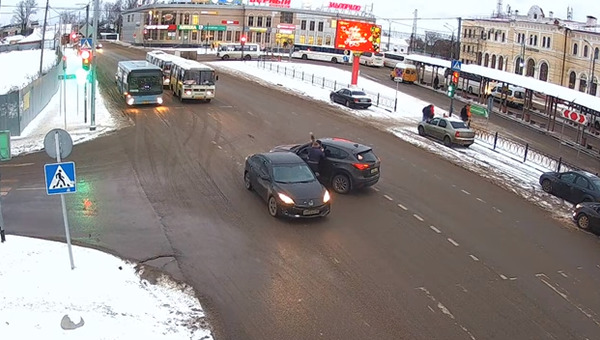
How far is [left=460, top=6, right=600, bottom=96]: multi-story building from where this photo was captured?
6444 centimetres

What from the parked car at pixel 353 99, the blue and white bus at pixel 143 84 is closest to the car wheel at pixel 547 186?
the parked car at pixel 353 99

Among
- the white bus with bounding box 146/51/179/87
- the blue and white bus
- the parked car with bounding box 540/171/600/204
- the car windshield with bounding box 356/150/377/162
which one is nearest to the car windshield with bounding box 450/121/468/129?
the parked car with bounding box 540/171/600/204

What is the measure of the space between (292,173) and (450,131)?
15.3m

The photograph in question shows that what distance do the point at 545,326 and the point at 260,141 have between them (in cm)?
1763

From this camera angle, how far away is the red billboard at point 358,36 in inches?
2068

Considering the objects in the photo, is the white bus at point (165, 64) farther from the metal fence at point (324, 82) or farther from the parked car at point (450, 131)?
the parked car at point (450, 131)

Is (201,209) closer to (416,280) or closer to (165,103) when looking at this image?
(416,280)

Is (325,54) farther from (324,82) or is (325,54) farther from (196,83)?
(196,83)

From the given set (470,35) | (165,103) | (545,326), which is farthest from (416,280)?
(470,35)

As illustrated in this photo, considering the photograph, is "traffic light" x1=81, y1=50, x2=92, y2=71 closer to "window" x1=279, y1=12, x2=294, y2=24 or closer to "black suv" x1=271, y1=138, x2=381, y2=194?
"black suv" x1=271, y1=138, x2=381, y2=194

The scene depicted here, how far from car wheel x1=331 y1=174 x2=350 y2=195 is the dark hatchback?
2.24 meters

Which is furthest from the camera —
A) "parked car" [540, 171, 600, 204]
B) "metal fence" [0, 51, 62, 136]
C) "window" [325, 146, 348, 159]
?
"metal fence" [0, 51, 62, 136]

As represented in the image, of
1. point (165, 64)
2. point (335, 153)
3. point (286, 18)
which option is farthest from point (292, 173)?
point (286, 18)

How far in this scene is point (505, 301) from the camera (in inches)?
489
